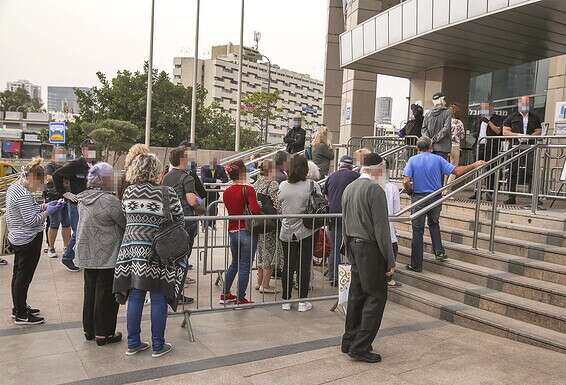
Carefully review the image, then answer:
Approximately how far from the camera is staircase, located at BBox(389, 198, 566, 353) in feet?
17.4

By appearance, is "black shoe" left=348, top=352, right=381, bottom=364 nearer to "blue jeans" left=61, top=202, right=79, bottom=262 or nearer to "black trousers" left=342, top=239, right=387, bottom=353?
"black trousers" left=342, top=239, right=387, bottom=353

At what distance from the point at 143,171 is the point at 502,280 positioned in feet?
14.3

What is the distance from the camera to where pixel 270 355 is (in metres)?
4.61

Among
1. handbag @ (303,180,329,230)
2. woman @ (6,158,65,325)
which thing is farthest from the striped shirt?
handbag @ (303,180,329,230)

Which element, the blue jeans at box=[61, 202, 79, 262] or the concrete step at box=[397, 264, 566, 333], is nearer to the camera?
the concrete step at box=[397, 264, 566, 333]

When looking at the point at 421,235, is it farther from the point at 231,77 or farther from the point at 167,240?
the point at 231,77

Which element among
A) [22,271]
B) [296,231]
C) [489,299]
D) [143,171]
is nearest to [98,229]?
[143,171]

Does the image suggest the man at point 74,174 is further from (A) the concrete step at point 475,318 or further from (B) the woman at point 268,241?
(A) the concrete step at point 475,318

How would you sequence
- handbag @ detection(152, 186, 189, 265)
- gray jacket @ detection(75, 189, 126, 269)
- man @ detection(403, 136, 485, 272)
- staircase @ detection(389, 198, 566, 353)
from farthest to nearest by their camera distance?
man @ detection(403, 136, 485, 272) < staircase @ detection(389, 198, 566, 353) < gray jacket @ detection(75, 189, 126, 269) < handbag @ detection(152, 186, 189, 265)

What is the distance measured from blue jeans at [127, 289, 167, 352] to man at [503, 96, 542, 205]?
686cm

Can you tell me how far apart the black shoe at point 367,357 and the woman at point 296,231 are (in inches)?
63.1

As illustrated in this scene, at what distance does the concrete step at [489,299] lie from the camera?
5.24 metres

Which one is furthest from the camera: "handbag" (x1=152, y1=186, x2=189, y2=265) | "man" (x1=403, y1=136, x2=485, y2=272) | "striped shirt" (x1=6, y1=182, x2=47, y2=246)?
"man" (x1=403, y1=136, x2=485, y2=272)

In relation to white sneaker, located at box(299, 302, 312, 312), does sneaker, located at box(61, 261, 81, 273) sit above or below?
below
